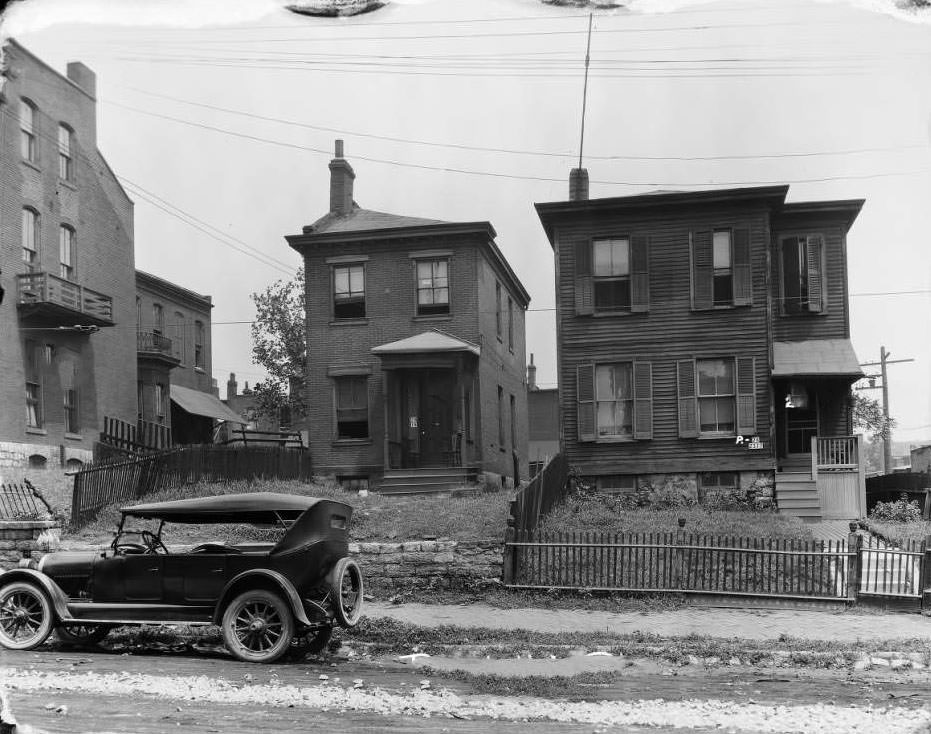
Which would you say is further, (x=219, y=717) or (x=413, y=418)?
(x=413, y=418)

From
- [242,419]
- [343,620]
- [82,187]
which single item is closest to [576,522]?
[242,419]

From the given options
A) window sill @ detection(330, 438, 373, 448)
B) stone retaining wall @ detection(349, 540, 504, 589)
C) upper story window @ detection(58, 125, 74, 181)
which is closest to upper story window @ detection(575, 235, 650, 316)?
window sill @ detection(330, 438, 373, 448)

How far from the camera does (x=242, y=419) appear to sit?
2223cm

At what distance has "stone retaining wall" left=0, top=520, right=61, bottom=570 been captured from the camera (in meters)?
14.9

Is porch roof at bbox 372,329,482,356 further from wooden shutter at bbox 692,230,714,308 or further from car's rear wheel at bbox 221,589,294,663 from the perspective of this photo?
car's rear wheel at bbox 221,589,294,663

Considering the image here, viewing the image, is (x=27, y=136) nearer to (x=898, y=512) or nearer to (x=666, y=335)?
(x=666, y=335)

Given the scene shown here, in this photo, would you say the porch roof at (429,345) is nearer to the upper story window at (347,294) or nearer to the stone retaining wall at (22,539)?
the upper story window at (347,294)

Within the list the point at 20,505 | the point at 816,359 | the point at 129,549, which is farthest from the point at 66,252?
the point at 816,359

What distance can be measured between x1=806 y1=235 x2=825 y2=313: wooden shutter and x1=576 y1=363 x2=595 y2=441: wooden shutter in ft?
19.4

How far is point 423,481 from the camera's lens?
23078 mm

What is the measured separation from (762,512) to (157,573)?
15.8m

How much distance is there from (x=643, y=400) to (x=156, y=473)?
1196 centimetres

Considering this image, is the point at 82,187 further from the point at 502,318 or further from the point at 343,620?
the point at 502,318

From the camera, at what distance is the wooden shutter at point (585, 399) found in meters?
24.6
